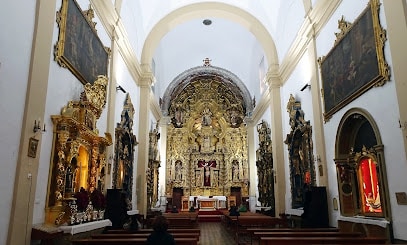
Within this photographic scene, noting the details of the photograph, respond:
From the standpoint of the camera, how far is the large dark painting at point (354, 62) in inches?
254

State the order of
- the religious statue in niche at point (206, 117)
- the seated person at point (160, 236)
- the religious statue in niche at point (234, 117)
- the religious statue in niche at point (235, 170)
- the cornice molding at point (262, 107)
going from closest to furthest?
the seated person at point (160, 236)
the cornice molding at point (262, 107)
the religious statue in niche at point (235, 170)
the religious statue in niche at point (234, 117)
the religious statue in niche at point (206, 117)

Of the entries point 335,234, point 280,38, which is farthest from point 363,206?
point 280,38

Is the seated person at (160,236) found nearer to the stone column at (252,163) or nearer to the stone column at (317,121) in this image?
the stone column at (317,121)

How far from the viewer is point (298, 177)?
37.1ft

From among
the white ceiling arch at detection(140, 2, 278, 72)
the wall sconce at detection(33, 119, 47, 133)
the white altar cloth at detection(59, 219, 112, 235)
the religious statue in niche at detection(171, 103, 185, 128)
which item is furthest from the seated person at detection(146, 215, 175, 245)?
the religious statue in niche at detection(171, 103, 185, 128)

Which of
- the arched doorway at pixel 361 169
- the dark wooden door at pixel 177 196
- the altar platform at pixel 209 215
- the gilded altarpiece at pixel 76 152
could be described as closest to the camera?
the gilded altarpiece at pixel 76 152

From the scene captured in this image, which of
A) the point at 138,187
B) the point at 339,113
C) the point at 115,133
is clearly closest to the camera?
the point at 339,113

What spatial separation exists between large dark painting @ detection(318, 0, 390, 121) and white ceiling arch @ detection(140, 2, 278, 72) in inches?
195

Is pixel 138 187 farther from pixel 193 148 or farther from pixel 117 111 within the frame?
pixel 193 148

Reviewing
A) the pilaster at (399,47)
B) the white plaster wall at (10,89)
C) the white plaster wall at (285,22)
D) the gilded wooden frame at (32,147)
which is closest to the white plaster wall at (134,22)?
the white plaster wall at (285,22)

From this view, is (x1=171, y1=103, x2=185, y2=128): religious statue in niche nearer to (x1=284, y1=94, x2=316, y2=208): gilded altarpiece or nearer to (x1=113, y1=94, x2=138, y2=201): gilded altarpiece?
(x1=113, y1=94, x2=138, y2=201): gilded altarpiece

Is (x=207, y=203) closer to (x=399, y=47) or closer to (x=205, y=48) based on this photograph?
(x=205, y=48)

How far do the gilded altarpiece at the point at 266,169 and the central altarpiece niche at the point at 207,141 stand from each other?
16.0 ft

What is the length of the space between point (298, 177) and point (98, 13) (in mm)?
7755
